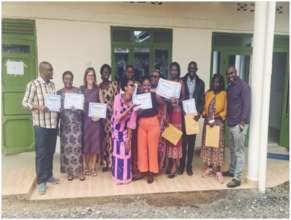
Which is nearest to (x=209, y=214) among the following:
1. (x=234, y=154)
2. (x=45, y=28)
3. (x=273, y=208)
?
(x=273, y=208)

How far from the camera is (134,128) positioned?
4.62 metres

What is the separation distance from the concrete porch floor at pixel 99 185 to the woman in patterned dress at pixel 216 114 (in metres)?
0.29

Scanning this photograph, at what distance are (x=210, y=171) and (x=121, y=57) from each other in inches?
102

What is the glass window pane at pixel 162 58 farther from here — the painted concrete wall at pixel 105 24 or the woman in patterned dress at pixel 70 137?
the woman in patterned dress at pixel 70 137

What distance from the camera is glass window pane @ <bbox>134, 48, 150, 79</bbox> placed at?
6250mm

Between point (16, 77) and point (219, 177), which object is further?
point (16, 77)

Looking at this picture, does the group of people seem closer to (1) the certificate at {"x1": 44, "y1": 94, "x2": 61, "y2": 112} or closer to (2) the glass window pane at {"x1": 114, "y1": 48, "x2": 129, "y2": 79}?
(1) the certificate at {"x1": 44, "y1": 94, "x2": 61, "y2": 112}

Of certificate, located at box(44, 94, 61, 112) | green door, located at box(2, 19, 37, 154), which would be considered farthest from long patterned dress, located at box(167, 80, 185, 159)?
green door, located at box(2, 19, 37, 154)

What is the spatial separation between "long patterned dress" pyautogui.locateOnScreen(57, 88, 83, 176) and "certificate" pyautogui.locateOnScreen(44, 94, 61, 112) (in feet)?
0.85

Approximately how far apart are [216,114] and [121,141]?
1.38 meters

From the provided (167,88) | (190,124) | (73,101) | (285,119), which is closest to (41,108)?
(73,101)

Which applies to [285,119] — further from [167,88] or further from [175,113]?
[167,88]

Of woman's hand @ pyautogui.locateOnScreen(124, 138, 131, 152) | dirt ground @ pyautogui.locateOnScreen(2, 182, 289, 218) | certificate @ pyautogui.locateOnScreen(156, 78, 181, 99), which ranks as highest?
certificate @ pyautogui.locateOnScreen(156, 78, 181, 99)

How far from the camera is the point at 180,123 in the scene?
4.86 meters
